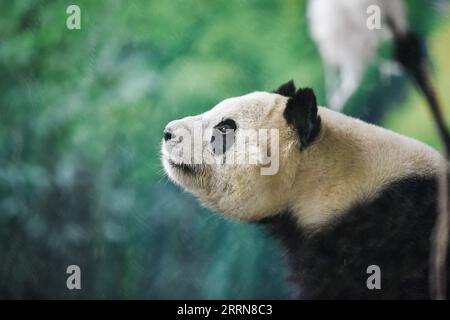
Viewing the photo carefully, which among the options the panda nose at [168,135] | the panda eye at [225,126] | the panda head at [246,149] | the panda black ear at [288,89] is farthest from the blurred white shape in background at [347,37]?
the panda nose at [168,135]

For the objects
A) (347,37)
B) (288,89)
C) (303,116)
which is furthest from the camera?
(347,37)

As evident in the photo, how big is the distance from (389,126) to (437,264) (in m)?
0.70

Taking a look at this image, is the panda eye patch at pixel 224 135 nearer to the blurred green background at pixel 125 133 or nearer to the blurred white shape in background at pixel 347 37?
the blurred green background at pixel 125 133

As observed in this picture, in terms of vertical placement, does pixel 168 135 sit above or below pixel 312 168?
above

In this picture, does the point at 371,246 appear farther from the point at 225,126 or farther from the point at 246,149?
the point at 225,126

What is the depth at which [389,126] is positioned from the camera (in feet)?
9.81

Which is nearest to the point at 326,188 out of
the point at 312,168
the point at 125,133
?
the point at 312,168

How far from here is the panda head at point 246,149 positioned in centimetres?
265

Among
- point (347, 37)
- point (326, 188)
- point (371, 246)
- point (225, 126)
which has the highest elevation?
point (347, 37)

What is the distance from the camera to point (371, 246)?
2.70m

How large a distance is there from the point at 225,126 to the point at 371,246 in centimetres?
78

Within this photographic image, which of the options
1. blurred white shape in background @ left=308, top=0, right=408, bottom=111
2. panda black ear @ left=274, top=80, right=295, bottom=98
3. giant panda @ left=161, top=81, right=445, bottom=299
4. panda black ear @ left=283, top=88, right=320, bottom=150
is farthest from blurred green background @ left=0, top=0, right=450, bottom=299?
panda black ear @ left=283, top=88, right=320, bottom=150

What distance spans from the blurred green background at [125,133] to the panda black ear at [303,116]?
17.9 inches
